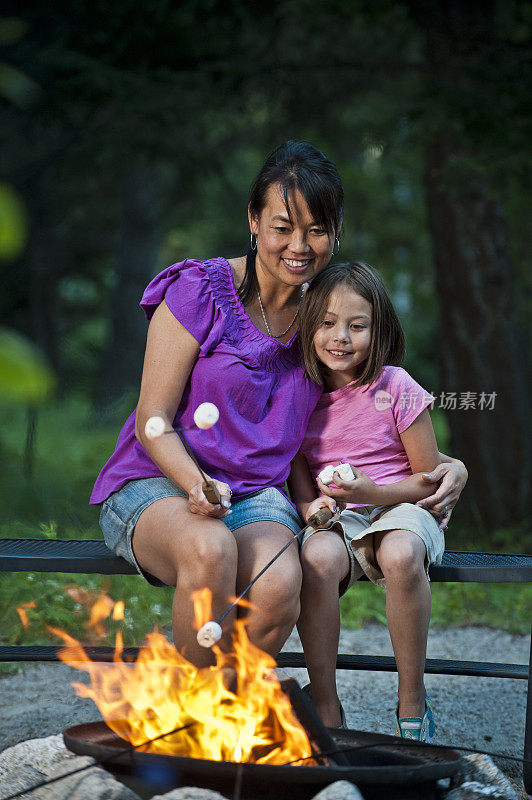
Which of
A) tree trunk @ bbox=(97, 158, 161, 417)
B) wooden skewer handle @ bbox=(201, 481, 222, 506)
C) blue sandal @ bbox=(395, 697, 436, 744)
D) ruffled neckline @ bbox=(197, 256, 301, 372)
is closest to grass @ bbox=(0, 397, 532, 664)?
ruffled neckline @ bbox=(197, 256, 301, 372)

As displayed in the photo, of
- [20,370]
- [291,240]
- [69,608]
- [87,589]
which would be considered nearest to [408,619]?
[291,240]

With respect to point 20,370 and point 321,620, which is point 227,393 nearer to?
point 321,620

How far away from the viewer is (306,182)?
8.63ft

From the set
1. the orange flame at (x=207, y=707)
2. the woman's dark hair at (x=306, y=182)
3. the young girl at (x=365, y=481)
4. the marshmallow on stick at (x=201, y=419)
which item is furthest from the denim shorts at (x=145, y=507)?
the woman's dark hair at (x=306, y=182)

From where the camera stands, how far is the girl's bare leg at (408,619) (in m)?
2.44

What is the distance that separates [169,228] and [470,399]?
26.1ft

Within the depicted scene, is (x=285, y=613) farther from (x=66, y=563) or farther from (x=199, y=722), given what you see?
(x=66, y=563)

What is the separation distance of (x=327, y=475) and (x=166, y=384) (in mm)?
524

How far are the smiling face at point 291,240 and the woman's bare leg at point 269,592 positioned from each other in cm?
83

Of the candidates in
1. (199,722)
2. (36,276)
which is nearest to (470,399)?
(36,276)

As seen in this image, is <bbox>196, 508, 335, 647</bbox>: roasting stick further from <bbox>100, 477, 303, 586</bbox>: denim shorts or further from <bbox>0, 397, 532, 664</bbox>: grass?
<bbox>0, 397, 532, 664</bbox>: grass

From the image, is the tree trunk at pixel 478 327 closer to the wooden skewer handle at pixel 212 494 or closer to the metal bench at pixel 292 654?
the metal bench at pixel 292 654

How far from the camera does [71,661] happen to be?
2.77m

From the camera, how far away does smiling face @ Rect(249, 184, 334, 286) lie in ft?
8.69
